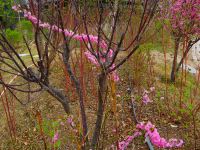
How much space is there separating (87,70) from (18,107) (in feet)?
4.40

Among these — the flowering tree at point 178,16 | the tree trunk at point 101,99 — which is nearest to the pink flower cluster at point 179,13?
the flowering tree at point 178,16

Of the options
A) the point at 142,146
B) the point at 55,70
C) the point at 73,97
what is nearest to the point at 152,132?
the point at 142,146

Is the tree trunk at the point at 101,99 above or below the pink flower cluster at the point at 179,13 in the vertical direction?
below

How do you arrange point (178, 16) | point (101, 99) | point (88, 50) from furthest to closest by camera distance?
point (178, 16)
point (88, 50)
point (101, 99)

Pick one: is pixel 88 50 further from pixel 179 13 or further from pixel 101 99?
pixel 179 13

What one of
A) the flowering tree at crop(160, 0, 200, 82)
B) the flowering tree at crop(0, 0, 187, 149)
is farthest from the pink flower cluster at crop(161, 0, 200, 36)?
the flowering tree at crop(0, 0, 187, 149)

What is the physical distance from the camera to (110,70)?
2.46m

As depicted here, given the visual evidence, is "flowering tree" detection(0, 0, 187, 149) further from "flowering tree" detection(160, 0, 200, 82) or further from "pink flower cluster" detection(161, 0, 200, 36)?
"flowering tree" detection(160, 0, 200, 82)

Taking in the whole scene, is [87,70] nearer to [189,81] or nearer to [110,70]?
[189,81]

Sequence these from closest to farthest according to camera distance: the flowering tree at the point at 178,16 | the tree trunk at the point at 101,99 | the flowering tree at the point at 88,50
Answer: the flowering tree at the point at 88,50
the tree trunk at the point at 101,99
the flowering tree at the point at 178,16

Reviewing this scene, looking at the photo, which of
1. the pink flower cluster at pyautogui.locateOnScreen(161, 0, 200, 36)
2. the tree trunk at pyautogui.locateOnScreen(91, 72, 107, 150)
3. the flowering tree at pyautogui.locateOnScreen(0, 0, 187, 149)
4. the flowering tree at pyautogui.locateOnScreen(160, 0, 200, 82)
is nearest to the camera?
the flowering tree at pyautogui.locateOnScreen(0, 0, 187, 149)

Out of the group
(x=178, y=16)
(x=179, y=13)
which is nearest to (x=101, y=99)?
(x=179, y=13)

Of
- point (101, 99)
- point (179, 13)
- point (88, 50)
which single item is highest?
point (179, 13)

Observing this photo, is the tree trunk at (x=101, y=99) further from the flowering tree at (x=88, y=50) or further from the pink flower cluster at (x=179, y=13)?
the pink flower cluster at (x=179, y=13)
